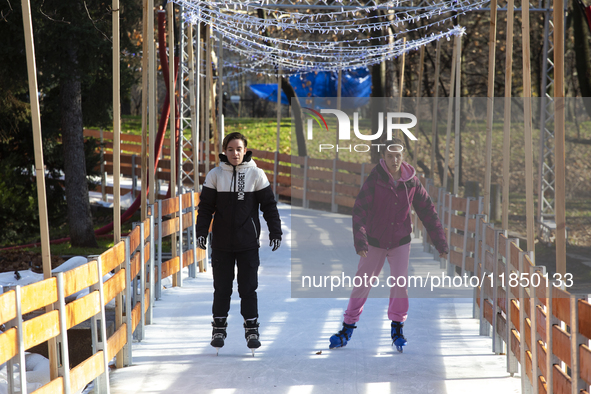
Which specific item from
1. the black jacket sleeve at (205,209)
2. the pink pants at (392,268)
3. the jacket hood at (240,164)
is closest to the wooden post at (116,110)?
the black jacket sleeve at (205,209)

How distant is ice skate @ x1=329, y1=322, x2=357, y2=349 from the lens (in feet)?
17.3

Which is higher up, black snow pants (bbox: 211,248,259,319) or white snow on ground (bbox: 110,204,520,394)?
black snow pants (bbox: 211,248,259,319)

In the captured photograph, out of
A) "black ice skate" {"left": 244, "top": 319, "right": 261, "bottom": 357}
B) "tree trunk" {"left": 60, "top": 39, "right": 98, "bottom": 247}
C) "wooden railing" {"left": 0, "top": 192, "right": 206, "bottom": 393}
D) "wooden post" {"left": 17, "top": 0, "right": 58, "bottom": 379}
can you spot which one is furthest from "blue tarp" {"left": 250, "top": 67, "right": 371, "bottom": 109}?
"wooden post" {"left": 17, "top": 0, "right": 58, "bottom": 379}

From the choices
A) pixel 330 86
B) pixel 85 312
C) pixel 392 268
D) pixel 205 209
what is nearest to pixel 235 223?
pixel 205 209

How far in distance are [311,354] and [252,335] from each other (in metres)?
0.48

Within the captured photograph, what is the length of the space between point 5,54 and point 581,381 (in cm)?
972

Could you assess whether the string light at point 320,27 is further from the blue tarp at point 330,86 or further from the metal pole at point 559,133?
the blue tarp at point 330,86

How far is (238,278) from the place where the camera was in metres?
5.10

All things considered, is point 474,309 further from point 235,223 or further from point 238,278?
point 235,223

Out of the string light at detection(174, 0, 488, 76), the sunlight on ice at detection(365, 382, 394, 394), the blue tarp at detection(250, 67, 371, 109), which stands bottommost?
the sunlight on ice at detection(365, 382, 394, 394)

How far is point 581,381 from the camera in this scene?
297 cm

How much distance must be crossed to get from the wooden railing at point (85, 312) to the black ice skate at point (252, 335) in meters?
0.87

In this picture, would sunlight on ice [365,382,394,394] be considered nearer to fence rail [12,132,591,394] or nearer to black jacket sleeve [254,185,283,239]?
fence rail [12,132,591,394]

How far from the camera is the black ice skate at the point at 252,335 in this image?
507 centimetres
